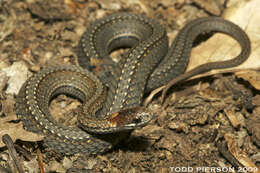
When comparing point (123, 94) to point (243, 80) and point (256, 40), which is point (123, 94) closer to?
point (243, 80)

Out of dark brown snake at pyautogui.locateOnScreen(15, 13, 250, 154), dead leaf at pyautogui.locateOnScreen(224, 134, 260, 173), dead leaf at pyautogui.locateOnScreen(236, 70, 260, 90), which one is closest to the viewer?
dead leaf at pyautogui.locateOnScreen(224, 134, 260, 173)

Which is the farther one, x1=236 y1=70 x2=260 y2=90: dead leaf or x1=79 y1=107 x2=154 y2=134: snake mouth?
x1=236 y1=70 x2=260 y2=90: dead leaf

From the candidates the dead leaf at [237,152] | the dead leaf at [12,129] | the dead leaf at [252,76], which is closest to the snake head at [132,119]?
the dead leaf at [12,129]

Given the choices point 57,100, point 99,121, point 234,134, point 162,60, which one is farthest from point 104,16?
point 234,134

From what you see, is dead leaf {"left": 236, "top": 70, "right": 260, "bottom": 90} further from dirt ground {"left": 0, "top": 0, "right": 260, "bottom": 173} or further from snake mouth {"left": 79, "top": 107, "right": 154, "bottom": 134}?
snake mouth {"left": 79, "top": 107, "right": 154, "bottom": 134}

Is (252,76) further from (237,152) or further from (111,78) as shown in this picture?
(111,78)

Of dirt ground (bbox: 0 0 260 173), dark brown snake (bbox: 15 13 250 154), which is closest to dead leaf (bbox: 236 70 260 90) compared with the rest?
dirt ground (bbox: 0 0 260 173)

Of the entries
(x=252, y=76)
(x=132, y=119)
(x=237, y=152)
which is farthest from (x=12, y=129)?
(x=252, y=76)
